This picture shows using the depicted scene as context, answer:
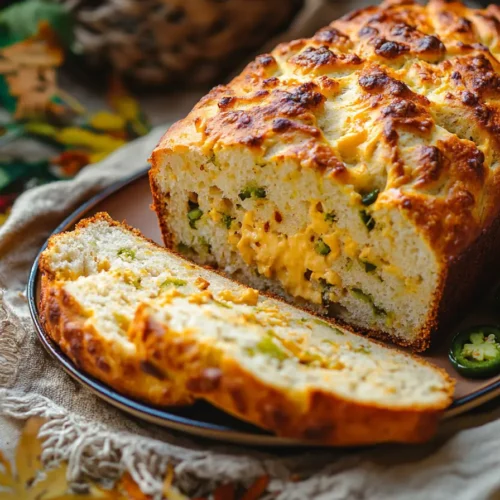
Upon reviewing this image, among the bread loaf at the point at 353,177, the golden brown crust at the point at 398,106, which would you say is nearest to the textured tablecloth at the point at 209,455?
the bread loaf at the point at 353,177

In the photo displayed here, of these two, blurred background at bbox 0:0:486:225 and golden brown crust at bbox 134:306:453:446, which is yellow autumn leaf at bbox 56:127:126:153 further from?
golden brown crust at bbox 134:306:453:446

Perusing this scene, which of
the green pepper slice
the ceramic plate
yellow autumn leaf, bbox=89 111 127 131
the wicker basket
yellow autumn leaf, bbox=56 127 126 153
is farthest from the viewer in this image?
yellow autumn leaf, bbox=89 111 127 131

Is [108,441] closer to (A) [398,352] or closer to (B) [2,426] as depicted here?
(B) [2,426]

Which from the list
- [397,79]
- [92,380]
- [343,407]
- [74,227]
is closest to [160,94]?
[74,227]

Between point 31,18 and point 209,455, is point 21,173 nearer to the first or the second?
point 31,18

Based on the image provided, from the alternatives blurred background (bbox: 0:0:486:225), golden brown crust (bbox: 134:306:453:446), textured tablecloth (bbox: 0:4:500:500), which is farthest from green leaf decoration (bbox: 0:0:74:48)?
golden brown crust (bbox: 134:306:453:446)
